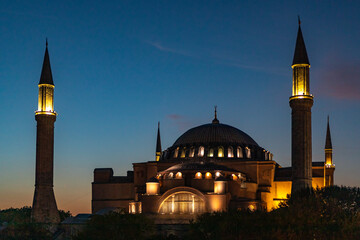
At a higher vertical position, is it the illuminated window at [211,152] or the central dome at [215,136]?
the central dome at [215,136]

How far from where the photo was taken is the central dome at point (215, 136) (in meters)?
61.7

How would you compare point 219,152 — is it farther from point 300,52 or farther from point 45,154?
point 45,154

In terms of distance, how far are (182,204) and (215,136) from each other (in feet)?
43.6

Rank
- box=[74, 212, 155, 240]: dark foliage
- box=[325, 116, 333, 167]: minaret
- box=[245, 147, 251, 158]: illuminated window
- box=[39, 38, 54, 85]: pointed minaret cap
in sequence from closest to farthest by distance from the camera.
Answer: box=[74, 212, 155, 240]: dark foliage, box=[39, 38, 54, 85]: pointed minaret cap, box=[245, 147, 251, 158]: illuminated window, box=[325, 116, 333, 167]: minaret

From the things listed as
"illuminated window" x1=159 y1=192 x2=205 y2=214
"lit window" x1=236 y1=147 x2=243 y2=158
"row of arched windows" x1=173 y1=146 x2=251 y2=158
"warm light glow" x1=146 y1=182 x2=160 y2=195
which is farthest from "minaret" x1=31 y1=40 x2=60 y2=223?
"lit window" x1=236 y1=147 x2=243 y2=158

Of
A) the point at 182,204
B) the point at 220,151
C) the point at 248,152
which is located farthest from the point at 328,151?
the point at 182,204

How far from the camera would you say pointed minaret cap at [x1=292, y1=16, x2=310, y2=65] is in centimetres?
4834

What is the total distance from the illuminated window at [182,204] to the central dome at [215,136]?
11.7 metres

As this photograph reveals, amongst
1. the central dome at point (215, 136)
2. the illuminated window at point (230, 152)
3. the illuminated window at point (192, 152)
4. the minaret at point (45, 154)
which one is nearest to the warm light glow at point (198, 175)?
the illuminated window at point (230, 152)

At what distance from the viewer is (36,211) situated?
162 ft

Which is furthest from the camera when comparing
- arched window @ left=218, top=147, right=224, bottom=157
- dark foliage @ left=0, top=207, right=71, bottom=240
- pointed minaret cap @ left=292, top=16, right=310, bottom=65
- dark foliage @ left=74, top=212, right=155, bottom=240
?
arched window @ left=218, top=147, right=224, bottom=157

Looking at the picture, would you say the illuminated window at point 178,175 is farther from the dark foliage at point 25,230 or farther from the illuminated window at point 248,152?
the dark foliage at point 25,230

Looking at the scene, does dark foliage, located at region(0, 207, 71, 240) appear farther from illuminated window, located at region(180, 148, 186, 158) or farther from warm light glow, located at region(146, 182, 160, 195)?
illuminated window, located at region(180, 148, 186, 158)

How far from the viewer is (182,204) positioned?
50.1 meters
